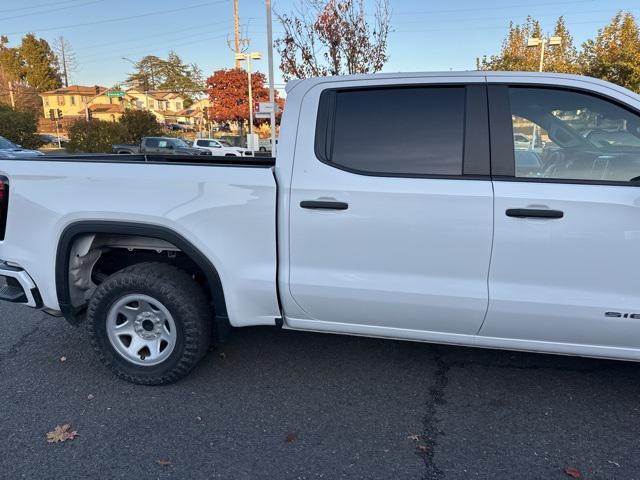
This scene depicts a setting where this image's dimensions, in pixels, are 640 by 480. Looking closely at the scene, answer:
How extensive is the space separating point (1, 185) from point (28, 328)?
5.40 feet

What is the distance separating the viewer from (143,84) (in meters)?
84.6

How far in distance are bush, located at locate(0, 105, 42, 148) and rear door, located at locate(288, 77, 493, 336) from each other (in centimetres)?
3428

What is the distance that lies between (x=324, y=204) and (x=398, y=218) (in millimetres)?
426

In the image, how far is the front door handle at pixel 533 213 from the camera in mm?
2504

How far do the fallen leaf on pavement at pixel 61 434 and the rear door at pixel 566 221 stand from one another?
2440mm

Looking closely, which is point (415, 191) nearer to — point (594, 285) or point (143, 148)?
point (594, 285)

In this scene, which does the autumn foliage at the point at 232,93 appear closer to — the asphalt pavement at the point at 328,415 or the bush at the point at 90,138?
the bush at the point at 90,138

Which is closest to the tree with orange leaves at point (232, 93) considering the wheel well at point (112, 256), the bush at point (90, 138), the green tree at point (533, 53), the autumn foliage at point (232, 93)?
the autumn foliage at point (232, 93)

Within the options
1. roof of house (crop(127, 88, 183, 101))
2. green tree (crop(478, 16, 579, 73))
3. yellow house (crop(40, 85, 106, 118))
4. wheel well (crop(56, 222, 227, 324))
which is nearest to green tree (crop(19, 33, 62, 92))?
yellow house (crop(40, 85, 106, 118))

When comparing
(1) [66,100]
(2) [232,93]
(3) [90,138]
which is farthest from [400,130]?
(1) [66,100]

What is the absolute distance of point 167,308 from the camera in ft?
10.1

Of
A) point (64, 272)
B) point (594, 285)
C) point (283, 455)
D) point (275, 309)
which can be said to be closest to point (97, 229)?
point (64, 272)

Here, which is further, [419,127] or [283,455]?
[419,127]

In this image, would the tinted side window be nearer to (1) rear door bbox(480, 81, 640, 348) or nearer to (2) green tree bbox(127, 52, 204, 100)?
(1) rear door bbox(480, 81, 640, 348)
